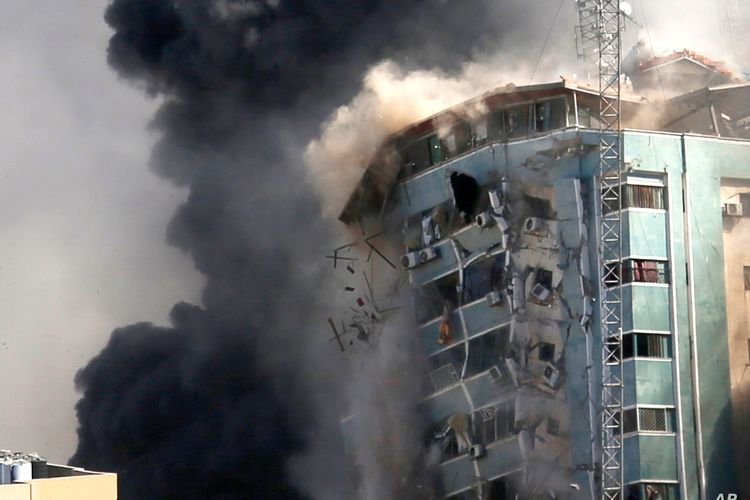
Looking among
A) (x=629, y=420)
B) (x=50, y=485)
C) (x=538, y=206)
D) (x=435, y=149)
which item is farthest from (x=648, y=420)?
(x=50, y=485)

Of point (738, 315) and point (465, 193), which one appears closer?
point (738, 315)

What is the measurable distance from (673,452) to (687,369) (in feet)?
8.82

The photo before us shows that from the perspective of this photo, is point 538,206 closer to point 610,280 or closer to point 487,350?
point 610,280

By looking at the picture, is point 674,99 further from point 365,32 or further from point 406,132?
point 365,32

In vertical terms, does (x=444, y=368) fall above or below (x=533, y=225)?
below

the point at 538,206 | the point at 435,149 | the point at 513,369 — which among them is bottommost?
the point at 513,369

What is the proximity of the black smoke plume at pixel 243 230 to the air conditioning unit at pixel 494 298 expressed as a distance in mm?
9755

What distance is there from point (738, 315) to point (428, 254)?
1062cm

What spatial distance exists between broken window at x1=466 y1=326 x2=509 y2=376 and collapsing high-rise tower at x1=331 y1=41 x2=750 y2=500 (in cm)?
5

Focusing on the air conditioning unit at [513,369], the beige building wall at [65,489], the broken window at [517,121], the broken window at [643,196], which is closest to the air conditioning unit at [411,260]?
the air conditioning unit at [513,369]

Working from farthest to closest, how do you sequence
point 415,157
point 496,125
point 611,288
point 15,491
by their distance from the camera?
point 415,157 → point 496,125 → point 611,288 → point 15,491

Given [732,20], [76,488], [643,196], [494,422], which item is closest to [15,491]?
[76,488]

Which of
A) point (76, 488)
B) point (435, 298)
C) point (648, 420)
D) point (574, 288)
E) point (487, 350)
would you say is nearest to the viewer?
point (76, 488)

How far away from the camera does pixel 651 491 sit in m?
43.7
